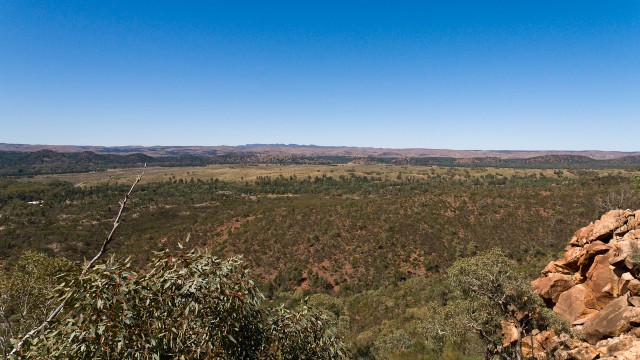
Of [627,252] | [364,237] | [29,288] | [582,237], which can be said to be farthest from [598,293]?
[364,237]

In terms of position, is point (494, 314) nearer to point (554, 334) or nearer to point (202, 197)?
point (554, 334)

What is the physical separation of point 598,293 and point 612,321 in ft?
13.1

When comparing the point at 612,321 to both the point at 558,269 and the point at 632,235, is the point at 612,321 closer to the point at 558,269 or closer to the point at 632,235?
the point at 632,235

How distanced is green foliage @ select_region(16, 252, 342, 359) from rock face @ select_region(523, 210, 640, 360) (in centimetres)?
1427

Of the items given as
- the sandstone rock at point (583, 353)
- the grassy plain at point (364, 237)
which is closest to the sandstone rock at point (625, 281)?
the sandstone rock at point (583, 353)

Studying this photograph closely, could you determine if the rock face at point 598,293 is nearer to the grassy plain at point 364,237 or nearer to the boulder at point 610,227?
the boulder at point 610,227

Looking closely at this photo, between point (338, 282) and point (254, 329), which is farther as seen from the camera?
point (338, 282)

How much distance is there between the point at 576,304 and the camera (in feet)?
64.0

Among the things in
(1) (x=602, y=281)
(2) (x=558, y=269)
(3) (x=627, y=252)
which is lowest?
(2) (x=558, y=269)

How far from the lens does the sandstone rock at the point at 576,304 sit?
61.9 feet

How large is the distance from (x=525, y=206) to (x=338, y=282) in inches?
1638

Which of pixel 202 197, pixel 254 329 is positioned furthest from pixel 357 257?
pixel 202 197

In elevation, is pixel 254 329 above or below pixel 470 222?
above

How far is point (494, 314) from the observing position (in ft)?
54.2
